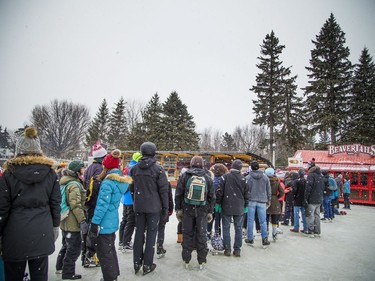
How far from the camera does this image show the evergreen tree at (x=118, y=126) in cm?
4256

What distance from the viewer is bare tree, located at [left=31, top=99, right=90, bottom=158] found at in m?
36.2

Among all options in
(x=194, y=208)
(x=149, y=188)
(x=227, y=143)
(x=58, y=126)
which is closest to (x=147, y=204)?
(x=149, y=188)

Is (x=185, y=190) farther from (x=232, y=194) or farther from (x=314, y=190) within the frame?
(x=314, y=190)

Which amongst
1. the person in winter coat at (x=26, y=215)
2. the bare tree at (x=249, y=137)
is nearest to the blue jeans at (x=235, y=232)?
the person in winter coat at (x=26, y=215)

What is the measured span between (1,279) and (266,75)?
31656mm

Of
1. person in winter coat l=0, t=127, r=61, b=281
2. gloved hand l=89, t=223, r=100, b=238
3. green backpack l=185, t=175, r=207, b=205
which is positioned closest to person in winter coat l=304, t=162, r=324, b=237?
green backpack l=185, t=175, r=207, b=205

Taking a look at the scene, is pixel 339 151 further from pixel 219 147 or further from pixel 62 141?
pixel 219 147

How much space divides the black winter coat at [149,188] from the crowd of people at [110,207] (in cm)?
2

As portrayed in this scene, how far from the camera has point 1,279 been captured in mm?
2721

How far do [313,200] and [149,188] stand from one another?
5.16m

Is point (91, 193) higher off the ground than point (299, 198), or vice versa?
point (91, 193)

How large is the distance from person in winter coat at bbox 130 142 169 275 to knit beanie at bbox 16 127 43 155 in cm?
171

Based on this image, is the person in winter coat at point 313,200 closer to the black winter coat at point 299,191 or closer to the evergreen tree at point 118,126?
the black winter coat at point 299,191

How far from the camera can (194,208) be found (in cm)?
432
